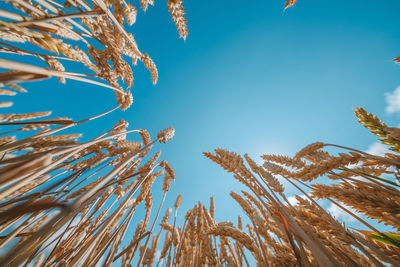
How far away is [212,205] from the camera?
310 centimetres

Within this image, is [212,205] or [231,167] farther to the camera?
[212,205]

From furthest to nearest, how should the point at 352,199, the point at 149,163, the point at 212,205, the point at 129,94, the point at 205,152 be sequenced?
Answer: the point at 212,205 → the point at 149,163 → the point at 129,94 → the point at 205,152 → the point at 352,199

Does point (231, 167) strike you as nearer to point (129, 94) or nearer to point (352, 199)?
point (352, 199)

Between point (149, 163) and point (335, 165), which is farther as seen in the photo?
point (149, 163)

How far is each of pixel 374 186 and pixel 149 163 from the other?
2.09 metres

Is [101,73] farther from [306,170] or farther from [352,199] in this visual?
[352,199]

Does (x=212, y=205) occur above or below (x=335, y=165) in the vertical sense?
above

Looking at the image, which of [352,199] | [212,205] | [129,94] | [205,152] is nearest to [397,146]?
[352,199]

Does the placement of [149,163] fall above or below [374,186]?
above

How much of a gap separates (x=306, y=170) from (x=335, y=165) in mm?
173

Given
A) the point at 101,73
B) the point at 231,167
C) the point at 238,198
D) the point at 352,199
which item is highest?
the point at 101,73

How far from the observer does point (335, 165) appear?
34.6 inches

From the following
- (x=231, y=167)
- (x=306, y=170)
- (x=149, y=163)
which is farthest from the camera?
(x=149, y=163)

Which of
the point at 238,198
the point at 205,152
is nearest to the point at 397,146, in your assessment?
the point at 205,152
